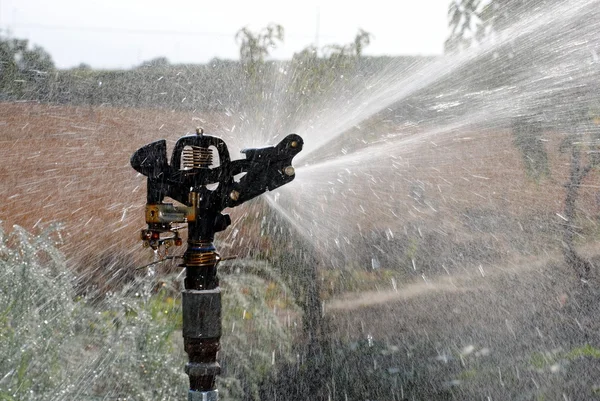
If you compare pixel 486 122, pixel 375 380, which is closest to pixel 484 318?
pixel 375 380

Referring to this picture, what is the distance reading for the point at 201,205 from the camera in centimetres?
126

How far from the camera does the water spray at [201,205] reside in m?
1.23

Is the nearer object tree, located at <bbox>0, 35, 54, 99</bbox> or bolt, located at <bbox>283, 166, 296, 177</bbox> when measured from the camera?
bolt, located at <bbox>283, 166, 296, 177</bbox>

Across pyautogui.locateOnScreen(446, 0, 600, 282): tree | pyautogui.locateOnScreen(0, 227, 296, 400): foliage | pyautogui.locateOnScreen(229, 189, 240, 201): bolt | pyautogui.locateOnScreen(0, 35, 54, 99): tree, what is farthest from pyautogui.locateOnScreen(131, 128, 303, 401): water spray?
pyautogui.locateOnScreen(0, 35, 54, 99): tree

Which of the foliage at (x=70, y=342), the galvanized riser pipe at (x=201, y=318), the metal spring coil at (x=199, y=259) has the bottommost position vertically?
the foliage at (x=70, y=342)

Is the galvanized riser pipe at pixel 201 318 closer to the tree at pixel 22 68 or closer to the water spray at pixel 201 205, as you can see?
the water spray at pixel 201 205

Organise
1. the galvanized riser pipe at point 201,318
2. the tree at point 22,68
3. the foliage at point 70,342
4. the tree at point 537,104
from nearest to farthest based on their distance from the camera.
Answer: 1. the galvanized riser pipe at point 201,318
2. the foliage at point 70,342
3. the tree at point 537,104
4. the tree at point 22,68

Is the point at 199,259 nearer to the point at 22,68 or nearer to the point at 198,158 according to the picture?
the point at 198,158

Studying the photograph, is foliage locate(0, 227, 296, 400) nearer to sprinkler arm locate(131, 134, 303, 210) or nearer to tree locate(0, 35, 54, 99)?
sprinkler arm locate(131, 134, 303, 210)

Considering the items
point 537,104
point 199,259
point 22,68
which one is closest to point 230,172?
point 199,259

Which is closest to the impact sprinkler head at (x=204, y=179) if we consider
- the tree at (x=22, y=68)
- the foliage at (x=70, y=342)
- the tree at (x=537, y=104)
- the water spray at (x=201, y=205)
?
the water spray at (x=201, y=205)

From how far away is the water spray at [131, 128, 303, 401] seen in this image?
1226 millimetres

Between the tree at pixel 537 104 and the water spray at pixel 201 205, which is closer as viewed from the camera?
the water spray at pixel 201 205

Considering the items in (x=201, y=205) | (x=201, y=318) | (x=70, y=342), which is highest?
(x=201, y=205)
